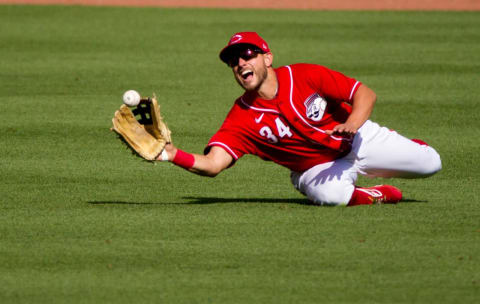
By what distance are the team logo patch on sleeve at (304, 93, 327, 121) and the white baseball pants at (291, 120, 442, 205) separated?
378mm

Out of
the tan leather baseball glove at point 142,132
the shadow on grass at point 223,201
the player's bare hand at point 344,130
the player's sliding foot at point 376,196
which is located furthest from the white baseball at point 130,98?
the player's sliding foot at point 376,196

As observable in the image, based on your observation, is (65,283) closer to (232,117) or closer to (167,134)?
(167,134)

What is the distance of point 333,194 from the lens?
592cm

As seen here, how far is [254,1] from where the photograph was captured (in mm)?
17641

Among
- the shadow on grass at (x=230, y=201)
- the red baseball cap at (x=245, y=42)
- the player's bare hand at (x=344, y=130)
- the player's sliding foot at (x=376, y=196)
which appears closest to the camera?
the player's bare hand at (x=344, y=130)

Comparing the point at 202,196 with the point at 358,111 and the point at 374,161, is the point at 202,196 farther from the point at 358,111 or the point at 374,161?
the point at 358,111

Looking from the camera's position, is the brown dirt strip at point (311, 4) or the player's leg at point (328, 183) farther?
the brown dirt strip at point (311, 4)

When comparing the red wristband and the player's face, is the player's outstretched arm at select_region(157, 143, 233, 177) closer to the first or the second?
the red wristband

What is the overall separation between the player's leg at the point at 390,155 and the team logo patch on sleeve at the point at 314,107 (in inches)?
15.7

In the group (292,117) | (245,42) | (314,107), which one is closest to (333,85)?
(314,107)

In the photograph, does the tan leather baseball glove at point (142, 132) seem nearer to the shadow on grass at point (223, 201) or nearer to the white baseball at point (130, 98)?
the white baseball at point (130, 98)

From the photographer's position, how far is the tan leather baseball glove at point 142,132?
5531 millimetres

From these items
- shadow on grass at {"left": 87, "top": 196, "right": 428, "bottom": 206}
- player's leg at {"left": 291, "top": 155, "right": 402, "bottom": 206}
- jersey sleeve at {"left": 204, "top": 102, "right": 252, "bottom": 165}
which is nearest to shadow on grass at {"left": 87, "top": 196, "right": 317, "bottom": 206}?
shadow on grass at {"left": 87, "top": 196, "right": 428, "bottom": 206}

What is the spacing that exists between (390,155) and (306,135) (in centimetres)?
64
